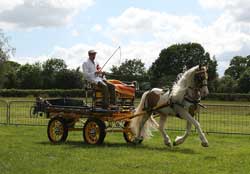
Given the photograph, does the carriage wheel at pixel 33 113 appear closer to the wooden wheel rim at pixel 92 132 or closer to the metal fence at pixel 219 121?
the metal fence at pixel 219 121

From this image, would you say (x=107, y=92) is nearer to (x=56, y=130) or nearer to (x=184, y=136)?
(x=56, y=130)

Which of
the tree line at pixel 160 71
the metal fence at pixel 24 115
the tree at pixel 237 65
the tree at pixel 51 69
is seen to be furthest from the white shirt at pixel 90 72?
the tree at pixel 237 65

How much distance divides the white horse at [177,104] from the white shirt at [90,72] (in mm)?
1447

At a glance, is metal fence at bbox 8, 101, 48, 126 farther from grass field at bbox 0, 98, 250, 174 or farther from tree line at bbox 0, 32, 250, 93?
tree line at bbox 0, 32, 250, 93

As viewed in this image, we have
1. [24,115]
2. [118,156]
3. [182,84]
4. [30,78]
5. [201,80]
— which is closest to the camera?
[118,156]

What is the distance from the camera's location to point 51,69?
123750 millimetres

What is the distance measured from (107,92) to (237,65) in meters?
110

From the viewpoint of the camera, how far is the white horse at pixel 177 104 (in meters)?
12.8

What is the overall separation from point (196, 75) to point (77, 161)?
3930mm

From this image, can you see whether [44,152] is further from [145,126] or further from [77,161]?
[145,126]

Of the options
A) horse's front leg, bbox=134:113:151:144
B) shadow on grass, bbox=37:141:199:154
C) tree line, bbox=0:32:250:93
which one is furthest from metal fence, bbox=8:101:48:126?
tree line, bbox=0:32:250:93

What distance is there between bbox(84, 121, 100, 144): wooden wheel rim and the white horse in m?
0.99

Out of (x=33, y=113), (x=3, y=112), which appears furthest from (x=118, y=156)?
(x=3, y=112)

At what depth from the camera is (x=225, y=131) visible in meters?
19.2
